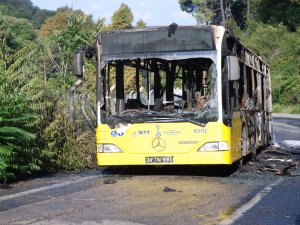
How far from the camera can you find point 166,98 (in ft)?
43.3

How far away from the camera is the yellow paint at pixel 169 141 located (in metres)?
12.2

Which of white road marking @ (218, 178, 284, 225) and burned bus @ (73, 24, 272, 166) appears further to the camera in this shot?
burned bus @ (73, 24, 272, 166)

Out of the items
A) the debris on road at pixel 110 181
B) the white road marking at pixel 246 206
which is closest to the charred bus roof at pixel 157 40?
the debris on road at pixel 110 181

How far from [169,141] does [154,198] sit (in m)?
2.69

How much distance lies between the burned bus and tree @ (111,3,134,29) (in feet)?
131

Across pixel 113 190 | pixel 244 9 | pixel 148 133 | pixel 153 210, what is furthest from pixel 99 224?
pixel 244 9

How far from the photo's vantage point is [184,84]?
45.4ft

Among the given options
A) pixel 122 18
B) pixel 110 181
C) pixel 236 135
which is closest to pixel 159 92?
pixel 236 135

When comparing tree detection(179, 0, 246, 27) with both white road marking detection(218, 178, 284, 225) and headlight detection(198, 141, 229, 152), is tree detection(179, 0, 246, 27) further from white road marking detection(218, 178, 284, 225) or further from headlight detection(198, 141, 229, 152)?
white road marking detection(218, 178, 284, 225)

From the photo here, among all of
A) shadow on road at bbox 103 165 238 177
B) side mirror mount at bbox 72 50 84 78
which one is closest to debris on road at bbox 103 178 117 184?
shadow on road at bbox 103 165 238 177

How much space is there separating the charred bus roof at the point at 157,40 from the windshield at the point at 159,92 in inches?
10.5

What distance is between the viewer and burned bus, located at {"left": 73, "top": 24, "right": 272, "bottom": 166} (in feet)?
40.3

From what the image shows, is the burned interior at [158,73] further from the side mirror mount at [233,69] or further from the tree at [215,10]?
the tree at [215,10]

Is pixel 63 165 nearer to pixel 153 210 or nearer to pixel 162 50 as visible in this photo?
pixel 162 50
